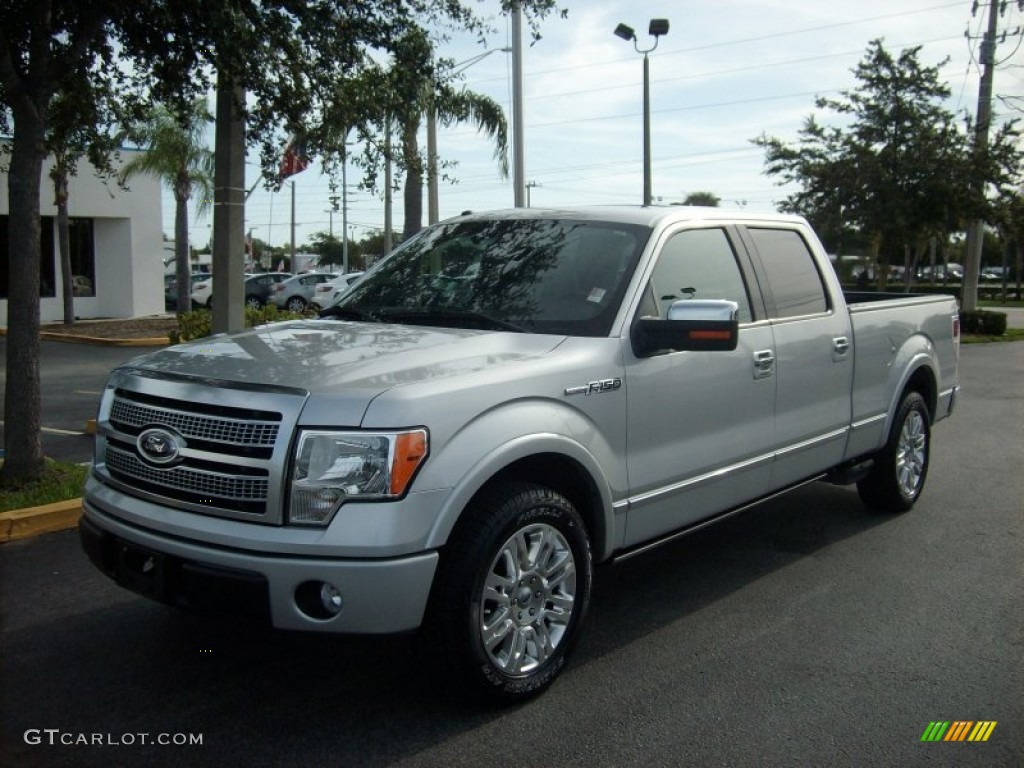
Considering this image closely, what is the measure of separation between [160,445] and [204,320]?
11.1 meters

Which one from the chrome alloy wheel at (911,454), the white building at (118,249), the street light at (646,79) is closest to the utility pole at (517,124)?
the street light at (646,79)

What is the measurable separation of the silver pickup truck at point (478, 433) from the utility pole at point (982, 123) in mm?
19603

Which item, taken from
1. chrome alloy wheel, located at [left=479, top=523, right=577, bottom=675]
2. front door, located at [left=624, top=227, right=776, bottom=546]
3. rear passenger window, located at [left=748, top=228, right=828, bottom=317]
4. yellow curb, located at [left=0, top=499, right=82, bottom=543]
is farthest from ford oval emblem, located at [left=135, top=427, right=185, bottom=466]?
rear passenger window, located at [left=748, top=228, right=828, bottom=317]

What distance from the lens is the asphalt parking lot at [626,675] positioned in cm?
339

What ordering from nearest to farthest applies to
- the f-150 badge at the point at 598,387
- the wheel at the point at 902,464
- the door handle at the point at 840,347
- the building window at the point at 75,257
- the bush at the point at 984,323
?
the f-150 badge at the point at 598,387 < the door handle at the point at 840,347 < the wheel at the point at 902,464 < the bush at the point at 984,323 < the building window at the point at 75,257

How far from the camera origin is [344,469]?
3254 mm

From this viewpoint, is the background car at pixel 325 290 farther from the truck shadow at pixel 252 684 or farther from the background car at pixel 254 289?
the truck shadow at pixel 252 684

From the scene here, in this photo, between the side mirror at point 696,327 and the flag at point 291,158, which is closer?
the side mirror at point 696,327

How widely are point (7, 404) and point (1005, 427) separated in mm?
9387

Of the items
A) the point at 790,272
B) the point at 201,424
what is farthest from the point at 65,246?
the point at 201,424

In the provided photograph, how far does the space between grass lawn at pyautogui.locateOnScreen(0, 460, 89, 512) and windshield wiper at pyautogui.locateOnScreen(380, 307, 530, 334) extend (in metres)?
3.15

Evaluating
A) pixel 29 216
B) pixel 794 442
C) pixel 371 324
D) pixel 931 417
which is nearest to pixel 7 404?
pixel 29 216

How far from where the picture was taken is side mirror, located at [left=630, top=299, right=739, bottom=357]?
3.98 metres

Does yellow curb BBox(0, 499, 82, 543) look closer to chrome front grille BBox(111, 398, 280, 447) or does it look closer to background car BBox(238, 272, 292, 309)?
chrome front grille BBox(111, 398, 280, 447)
